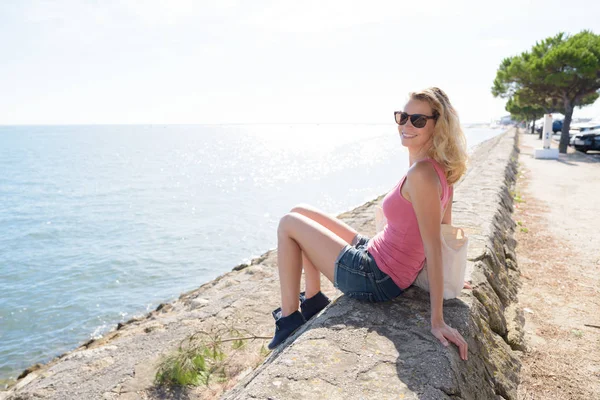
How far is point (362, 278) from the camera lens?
2.65 meters

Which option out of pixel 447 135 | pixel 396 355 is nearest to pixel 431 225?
pixel 447 135

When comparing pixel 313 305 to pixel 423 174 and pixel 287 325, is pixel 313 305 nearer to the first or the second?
pixel 287 325

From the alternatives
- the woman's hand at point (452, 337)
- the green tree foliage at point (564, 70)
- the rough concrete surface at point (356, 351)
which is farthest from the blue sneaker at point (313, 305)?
the green tree foliage at point (564, 70)

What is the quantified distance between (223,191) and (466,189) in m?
20.4

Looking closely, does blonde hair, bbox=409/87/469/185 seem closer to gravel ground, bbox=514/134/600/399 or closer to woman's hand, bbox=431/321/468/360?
woman's hand, bbox=431/321/468/360

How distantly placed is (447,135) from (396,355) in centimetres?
123

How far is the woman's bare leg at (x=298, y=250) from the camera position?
279 centimetres

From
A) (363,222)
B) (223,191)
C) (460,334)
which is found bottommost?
(223,191)

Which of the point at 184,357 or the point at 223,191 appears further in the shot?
the point at 223,191

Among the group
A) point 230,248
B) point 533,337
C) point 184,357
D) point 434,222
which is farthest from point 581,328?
point 230,248

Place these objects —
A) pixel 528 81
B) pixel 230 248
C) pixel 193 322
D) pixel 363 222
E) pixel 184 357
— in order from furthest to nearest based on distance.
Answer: pixel 528 81
pixel 230 248
pixel 363 222
pixel 193 322
pixel 184 357

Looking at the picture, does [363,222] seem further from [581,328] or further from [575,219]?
[581,328]

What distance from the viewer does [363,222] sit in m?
8.38

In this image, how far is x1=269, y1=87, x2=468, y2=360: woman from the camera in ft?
7.61
